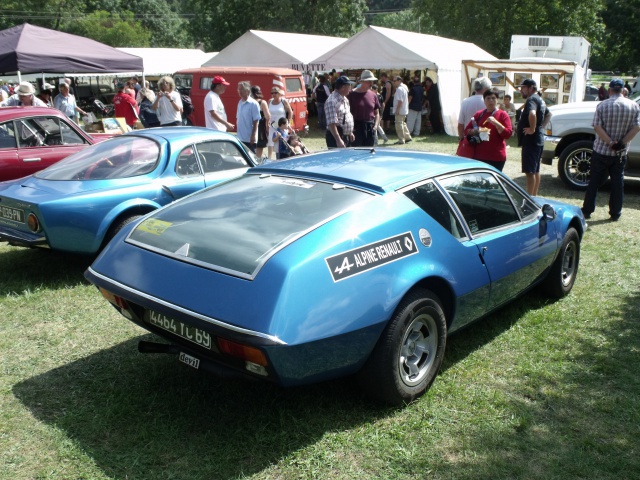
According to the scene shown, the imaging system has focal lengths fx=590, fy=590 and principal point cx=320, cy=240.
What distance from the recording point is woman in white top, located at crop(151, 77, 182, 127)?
10.5 m

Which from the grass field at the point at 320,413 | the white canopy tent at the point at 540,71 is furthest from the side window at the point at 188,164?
the white canopy tent at the point at 540,71

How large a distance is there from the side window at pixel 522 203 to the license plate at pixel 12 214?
4022 millimetres

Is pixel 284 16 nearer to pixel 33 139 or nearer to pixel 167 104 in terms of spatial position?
pixel 167 104

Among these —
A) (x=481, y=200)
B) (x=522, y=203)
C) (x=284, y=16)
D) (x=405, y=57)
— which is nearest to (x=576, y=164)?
(x=522, y=203)

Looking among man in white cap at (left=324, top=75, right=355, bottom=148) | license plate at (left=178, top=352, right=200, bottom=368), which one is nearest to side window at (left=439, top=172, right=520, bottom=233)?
license plate at (left=178, top=352, right=200, bottom=368)

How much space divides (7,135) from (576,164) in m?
8.53

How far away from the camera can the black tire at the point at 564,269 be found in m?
4.81

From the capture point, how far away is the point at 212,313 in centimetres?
274

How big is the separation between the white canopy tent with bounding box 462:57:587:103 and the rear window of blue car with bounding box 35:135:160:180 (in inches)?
581

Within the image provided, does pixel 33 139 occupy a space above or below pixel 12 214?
above

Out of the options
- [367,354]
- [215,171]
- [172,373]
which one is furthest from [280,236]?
[215,171]

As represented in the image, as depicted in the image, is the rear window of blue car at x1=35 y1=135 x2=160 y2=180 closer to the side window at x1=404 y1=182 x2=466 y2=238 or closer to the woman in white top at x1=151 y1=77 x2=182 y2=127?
the side window at x1=404 y1=182 x2=466 y2=238

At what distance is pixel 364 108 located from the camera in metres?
9.28

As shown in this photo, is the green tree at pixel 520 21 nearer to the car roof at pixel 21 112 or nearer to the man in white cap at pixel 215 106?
the man in white cap at pixel 215 106
